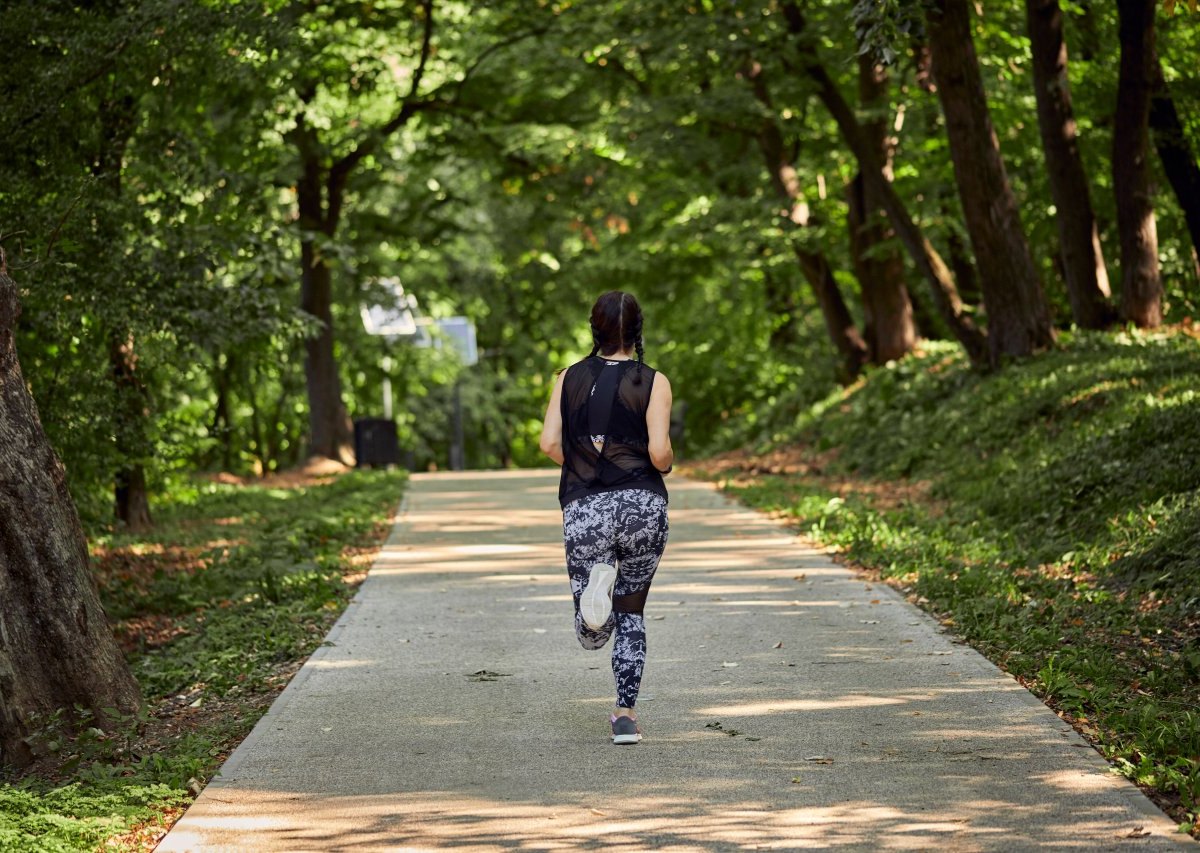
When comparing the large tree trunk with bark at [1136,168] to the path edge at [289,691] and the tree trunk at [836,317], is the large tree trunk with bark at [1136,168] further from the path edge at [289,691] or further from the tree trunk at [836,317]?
the path edge at [289,691]

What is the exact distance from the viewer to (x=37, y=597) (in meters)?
7.03

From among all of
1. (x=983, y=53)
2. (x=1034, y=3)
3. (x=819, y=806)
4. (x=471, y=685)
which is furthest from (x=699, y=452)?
(x=819, y=806)

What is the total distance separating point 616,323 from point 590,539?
3.03 ft

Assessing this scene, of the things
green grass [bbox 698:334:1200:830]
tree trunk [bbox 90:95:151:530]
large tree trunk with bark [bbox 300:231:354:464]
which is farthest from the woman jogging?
large tree trunk with bark [bbox 300:231:354:464]

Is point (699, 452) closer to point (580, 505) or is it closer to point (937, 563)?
point (937, 563)

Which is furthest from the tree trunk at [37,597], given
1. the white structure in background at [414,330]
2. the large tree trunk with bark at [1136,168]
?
the white structure in background at [414,330]

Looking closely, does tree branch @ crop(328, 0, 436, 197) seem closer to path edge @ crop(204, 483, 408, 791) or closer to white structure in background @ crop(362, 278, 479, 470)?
white structure in background @ crop(362, 278, 479, 470)

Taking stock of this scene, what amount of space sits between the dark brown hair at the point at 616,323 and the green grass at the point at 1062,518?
2.58 metres

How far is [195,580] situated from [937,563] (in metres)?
6.06

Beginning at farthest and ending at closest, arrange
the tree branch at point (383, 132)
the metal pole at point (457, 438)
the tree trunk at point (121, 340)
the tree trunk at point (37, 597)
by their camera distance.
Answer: the metal pole at point (457, 438) < the tree branch at point (383, 132) < the tree trunk at point (121, 340) < the tree trunk at point (37, 597)

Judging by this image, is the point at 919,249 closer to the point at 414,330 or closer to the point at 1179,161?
the point at 1179,161

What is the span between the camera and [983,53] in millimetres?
21266

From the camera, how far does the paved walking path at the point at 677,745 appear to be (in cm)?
540

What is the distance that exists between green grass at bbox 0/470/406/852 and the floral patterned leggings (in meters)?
1.77
